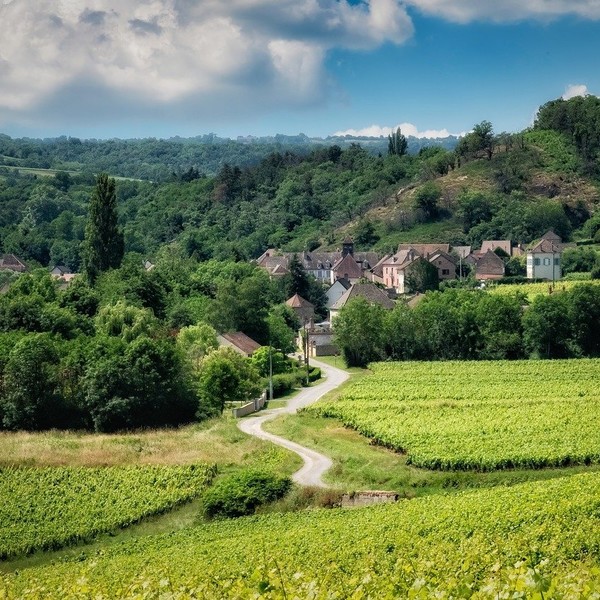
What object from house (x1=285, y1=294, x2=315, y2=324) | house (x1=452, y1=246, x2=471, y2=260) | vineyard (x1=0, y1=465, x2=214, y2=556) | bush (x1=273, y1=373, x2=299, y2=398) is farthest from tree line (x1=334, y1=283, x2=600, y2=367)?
house (x1=452, y1=246, x2=471, y2=260)

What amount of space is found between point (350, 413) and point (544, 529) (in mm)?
24470

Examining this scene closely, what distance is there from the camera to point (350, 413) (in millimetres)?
48719

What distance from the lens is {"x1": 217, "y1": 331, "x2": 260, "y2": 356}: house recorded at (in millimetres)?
65188

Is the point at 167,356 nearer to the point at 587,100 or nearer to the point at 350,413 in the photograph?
the point at 350,413

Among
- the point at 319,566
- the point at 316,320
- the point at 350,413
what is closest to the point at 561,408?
the point at 350,413

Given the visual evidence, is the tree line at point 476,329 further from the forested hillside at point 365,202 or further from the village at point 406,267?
the forested hillside at point 365,202

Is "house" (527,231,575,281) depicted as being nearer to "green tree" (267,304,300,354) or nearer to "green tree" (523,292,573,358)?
"green tree" (523,292,573,358)

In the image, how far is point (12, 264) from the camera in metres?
131

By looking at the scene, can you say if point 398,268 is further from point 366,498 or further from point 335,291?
point 366,498

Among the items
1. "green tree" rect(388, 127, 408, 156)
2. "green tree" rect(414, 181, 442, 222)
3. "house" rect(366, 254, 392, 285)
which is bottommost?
"house" rect(366, 254, 392, 285)

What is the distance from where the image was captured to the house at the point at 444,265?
344 feet

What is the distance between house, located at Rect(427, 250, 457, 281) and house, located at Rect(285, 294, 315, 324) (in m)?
19.3

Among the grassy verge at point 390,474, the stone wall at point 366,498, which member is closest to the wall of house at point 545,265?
the grassy verge at point 390,474

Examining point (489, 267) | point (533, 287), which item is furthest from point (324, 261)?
point (533, 287)
